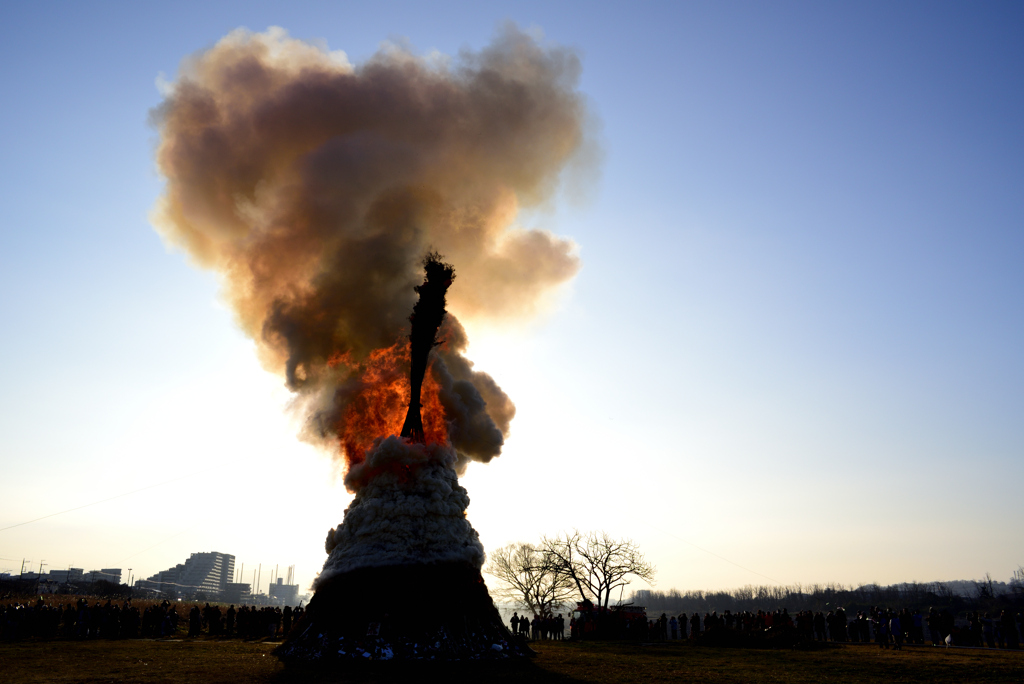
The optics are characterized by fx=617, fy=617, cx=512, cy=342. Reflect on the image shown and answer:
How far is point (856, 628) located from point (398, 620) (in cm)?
2786

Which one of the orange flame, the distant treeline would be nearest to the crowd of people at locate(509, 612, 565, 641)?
the orange flame

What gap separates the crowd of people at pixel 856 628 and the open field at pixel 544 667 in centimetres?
224

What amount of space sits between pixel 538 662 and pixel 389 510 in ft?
26.8

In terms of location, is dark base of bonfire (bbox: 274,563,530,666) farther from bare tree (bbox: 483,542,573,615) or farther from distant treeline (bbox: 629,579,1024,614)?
distant treeline (bbox: 629,579,1024,614)

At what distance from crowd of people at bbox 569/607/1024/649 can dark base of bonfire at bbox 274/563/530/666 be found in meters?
18.6

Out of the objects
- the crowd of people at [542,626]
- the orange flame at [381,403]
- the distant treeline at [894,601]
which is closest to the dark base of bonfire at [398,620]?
the orange flame at [381,403]

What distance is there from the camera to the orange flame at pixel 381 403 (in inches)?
1094

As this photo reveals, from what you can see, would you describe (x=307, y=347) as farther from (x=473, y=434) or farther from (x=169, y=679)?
(x=169, y=679)

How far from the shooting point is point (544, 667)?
2212cm

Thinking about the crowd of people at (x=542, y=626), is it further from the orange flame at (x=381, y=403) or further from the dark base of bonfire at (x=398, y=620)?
the orange flame at (x=381, y=403)

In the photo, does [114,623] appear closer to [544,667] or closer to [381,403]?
[381,403]

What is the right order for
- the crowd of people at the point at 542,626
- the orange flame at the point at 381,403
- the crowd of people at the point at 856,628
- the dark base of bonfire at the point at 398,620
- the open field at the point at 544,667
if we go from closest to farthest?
the open field at the point at 544,667, the dark base of bonfire at the point at 398,620, the orange flame at the point at 381,403, the crowd of people at the point at 856,628, the crowd of people at the point at 542,626

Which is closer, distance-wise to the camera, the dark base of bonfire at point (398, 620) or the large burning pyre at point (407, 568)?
the dark base of bonfire at point (398, 620)

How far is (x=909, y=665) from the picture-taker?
22.2m
